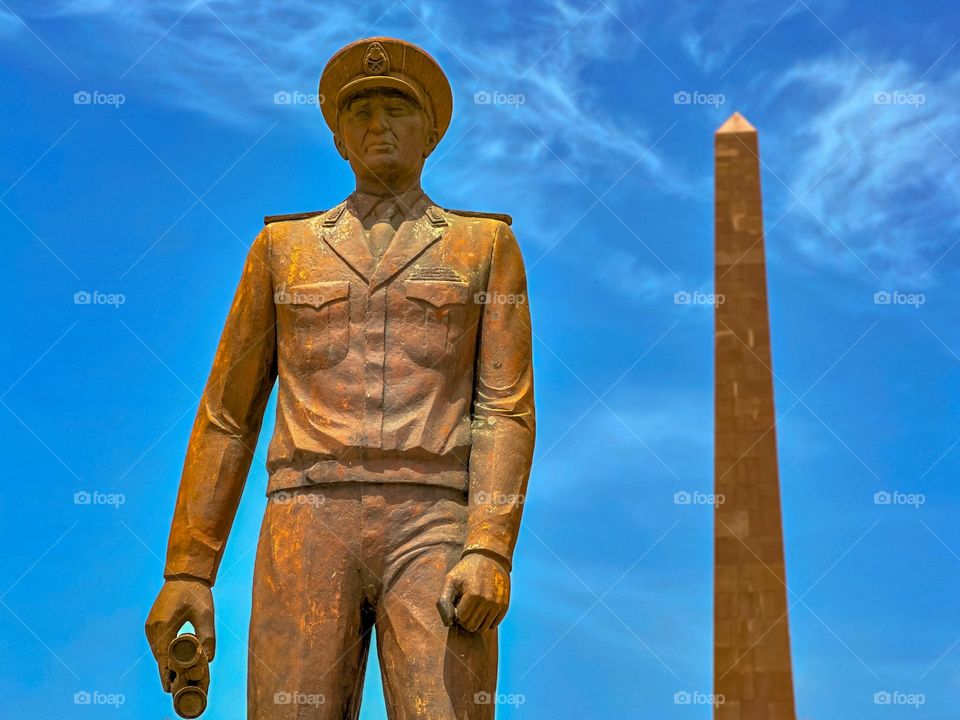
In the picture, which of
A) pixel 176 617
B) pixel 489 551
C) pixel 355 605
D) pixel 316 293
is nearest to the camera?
pixel 489 551

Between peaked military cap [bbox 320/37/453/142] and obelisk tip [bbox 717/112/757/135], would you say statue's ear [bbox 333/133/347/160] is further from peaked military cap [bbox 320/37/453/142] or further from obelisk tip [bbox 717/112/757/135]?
obelisk tip [bbox 717/112/757/135]

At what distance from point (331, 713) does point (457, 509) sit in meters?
0.87

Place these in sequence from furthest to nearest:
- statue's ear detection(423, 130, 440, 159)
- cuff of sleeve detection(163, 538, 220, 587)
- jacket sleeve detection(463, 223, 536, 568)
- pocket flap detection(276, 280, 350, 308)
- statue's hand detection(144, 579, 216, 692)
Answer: statue's ear detection(423, 130, 440, 159) < pocket flap detection(276, 280, 350, 308) < cuff of sleeve detection(163, 538, 220, 587) < statue's hand detection(144, 579, 216, 692) < jacket sleeve detection(463, 223, 536, 568)

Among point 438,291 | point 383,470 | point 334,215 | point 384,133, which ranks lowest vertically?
point 383,470

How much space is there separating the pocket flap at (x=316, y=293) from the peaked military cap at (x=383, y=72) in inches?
31.4

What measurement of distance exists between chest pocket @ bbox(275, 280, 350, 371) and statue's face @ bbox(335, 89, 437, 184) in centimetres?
57

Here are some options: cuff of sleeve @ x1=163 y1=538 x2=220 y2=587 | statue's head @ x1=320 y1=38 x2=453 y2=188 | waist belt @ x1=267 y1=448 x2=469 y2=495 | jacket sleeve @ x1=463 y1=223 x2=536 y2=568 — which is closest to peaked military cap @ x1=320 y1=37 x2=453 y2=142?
statue's head @ x1=320 y1=38 x2=453 y2=188

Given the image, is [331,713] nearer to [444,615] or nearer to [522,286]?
[444,615]

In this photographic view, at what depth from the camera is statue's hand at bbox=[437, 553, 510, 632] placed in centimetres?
652

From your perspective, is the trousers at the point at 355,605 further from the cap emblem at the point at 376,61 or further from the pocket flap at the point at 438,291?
the cap emblem at the point at 376,61

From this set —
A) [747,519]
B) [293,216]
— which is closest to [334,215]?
[293,216]

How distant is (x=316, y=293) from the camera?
7.14m

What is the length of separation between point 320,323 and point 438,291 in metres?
0.47

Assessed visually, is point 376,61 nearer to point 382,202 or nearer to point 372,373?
point 382,202
